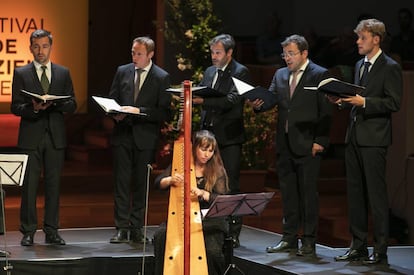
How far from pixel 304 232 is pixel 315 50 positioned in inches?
213

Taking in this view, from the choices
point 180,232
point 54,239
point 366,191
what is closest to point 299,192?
point 366,191

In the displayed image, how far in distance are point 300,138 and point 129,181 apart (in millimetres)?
1431

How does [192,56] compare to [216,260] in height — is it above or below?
above

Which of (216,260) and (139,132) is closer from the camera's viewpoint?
(216,260)

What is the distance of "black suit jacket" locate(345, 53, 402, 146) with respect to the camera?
7.47 metres

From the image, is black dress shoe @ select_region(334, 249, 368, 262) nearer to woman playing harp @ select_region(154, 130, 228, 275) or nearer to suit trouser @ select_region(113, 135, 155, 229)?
woman playing harp @ select_region(154, 130, 228, 275)

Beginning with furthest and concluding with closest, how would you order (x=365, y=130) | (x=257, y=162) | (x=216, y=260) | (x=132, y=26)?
(x=132, y=26) < (x=257, y=162) < (x=365, y=130) < (x=216, y=260)

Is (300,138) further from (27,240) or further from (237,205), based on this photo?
(27,240)

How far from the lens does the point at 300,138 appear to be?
7898 millimetres

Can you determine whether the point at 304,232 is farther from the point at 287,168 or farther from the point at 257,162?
the point at 257,162

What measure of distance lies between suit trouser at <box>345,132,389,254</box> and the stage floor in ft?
0.72

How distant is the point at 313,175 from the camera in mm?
7898

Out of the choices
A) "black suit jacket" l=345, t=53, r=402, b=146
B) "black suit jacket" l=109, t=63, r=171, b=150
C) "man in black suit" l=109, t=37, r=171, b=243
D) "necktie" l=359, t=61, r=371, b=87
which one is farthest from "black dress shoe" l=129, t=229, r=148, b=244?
"necktie" l=359, t=61, r=371, b=87

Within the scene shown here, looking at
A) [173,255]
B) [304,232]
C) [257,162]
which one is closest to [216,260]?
[173,255]
